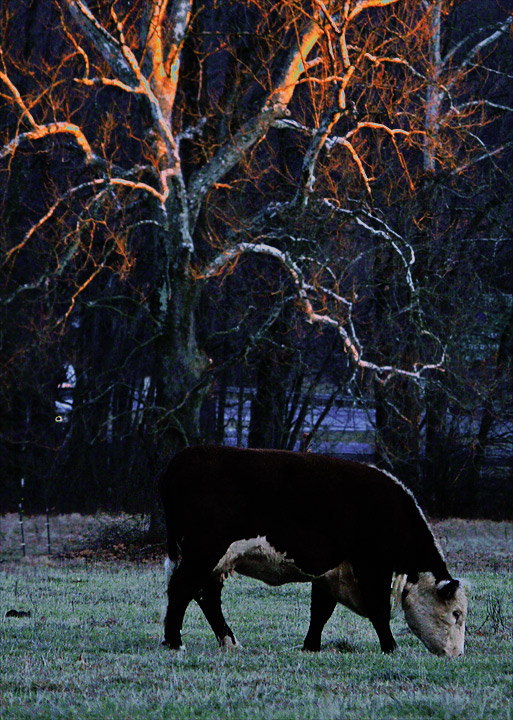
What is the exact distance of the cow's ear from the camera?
822 centimetres

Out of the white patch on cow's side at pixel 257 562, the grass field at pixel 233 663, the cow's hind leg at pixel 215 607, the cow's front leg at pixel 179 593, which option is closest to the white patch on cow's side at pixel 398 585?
the grass field at pixel 233 663

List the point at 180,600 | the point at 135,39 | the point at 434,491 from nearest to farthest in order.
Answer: the point at 180,600 < the point at 135,39 < the point at 434,491

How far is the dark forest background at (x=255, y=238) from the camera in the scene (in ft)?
55.0

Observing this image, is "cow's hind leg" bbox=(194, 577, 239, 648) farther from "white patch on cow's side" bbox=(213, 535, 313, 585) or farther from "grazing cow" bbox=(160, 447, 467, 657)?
"white patch on cow's side" bbox=(213, 535, 313, 585)

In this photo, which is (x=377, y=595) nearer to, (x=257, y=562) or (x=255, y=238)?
(x=257, y=562)

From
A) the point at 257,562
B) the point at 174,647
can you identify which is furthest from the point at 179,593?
the point at 257,562

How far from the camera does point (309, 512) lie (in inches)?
321

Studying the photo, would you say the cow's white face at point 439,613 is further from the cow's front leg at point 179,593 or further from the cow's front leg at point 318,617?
the cow's front leg at point 179,593

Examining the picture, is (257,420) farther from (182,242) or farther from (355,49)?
(355,49)

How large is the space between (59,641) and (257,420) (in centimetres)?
1438

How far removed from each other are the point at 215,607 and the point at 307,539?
39.3 inches

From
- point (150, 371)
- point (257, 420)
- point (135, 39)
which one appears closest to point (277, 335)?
point (257, 420)

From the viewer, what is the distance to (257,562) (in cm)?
809

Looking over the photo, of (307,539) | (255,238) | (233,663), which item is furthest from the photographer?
(255,238)
